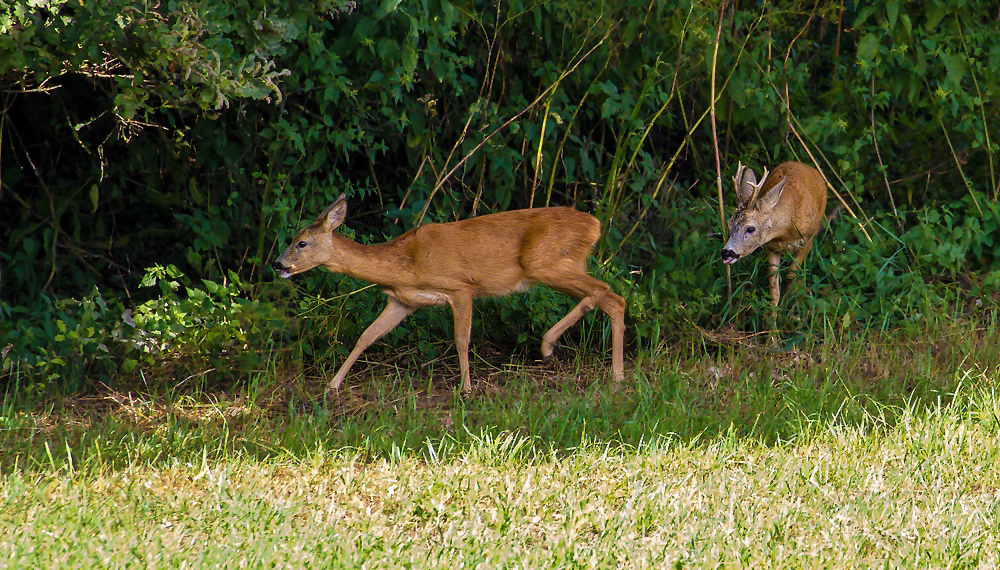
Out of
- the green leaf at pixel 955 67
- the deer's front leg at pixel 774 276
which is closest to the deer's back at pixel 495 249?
the deer's front leg at pixel 774 276

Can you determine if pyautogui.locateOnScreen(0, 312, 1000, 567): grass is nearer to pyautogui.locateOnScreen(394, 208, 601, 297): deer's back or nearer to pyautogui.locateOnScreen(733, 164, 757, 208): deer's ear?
pyautogui.locateOnScreen(394, 208, 601, 297): deer's back

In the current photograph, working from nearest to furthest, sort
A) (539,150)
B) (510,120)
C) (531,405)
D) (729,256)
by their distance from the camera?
1. (531,405)
2. (729,256)
3. (510,120)
4. (539,150)

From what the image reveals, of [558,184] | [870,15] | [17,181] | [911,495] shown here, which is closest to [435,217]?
[558,184]

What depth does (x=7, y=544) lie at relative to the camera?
3738 mm

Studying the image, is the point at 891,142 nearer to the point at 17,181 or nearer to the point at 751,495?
the point at 751,495

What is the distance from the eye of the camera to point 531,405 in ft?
18.2

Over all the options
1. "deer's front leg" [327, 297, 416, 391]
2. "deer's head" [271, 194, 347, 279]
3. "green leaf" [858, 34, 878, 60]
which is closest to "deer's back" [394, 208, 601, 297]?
"deer's front leg" [327, 297, 416, 391]

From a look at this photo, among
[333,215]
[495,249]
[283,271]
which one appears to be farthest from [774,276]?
[283,271]

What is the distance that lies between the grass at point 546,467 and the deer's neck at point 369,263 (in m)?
0.49

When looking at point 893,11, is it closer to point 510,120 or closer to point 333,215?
point 510,120

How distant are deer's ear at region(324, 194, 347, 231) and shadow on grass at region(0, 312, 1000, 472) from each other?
0.75 m

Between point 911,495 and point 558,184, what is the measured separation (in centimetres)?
382

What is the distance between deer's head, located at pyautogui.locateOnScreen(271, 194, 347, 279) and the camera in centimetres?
603

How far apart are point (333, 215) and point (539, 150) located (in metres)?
1.42
